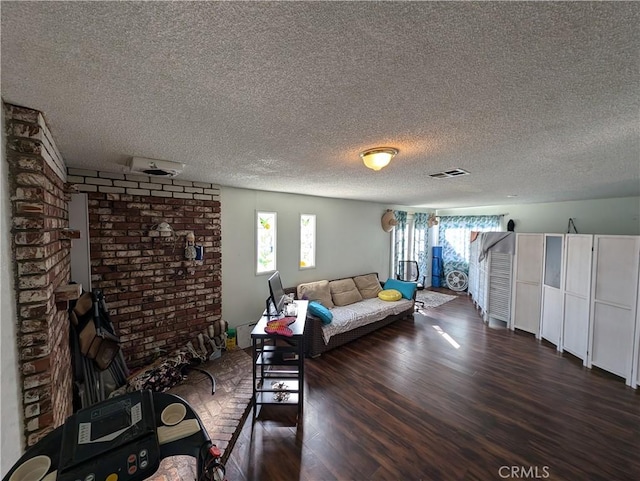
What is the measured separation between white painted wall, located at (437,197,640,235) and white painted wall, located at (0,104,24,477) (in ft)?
25.1

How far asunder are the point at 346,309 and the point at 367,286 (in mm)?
1031

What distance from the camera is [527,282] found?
4129mm

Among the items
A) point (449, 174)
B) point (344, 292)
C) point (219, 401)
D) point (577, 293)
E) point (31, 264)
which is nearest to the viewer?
point (31, 264)

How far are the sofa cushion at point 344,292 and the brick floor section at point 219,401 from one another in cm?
178

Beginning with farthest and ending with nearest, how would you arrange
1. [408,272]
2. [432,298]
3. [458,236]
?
[458,236]
[408,272]
[432,298]

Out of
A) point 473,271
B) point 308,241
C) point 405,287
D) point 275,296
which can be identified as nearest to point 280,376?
point 275,296

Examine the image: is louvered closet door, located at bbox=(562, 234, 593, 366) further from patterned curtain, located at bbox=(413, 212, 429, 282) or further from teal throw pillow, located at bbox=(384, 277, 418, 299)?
patterned curtain, located at bbox=(413, 212, 429, 282)

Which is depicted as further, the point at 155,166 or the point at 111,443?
the point at 155,166

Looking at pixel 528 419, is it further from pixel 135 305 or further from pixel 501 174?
pixel 135 305

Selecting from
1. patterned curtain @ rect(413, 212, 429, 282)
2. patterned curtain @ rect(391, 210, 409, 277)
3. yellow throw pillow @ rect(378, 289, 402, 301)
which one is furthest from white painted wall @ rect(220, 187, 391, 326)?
patterned curtain @ rect(413, 212, 429, 282)

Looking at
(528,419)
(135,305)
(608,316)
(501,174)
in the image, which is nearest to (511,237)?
(608,316)

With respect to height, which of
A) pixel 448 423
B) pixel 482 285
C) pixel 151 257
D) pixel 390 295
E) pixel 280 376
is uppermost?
pixel 151 257

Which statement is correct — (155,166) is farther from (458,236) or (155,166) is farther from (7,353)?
(458,236)

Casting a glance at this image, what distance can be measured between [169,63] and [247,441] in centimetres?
255
